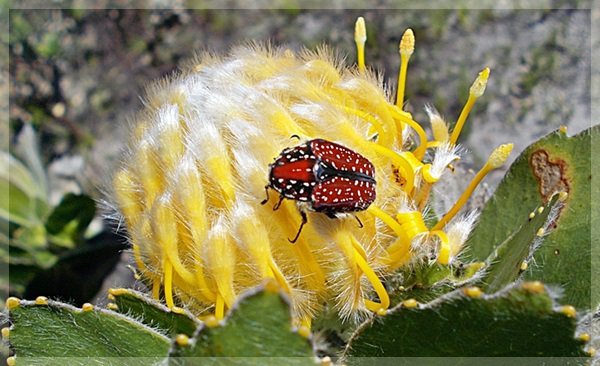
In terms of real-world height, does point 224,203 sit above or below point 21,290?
above

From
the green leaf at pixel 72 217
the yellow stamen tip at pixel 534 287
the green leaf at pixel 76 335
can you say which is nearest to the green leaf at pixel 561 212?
the yellow stamen tip at pixel 534 287

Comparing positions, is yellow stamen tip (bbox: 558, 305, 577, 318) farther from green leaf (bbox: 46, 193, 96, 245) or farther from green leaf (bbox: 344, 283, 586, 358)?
green leaf (bbox: 46, 193, 96, 245)

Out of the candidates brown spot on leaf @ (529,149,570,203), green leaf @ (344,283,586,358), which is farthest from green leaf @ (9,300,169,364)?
brown spot on leaf @ (529,149,570,203)

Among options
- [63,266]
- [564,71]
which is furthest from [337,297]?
[564,71]

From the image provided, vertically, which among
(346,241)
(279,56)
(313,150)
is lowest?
(346,241)

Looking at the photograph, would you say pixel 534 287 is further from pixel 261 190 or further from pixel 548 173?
pixel 548 173

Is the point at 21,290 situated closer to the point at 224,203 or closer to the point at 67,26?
the point at 224,203
